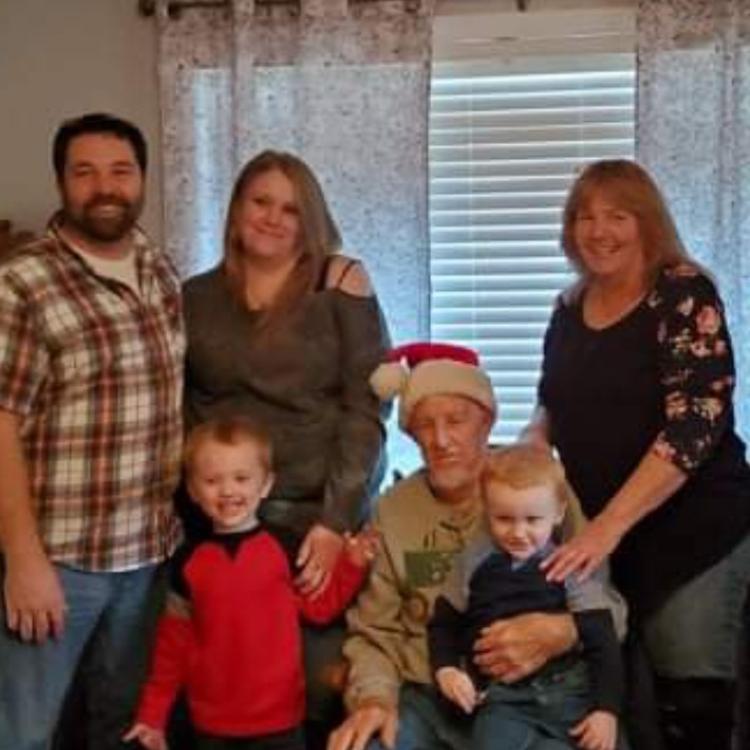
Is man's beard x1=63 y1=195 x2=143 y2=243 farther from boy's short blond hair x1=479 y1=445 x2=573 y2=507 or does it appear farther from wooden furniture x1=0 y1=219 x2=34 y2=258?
wooden furniture x1=0 y1=219 x2=34 y2=258

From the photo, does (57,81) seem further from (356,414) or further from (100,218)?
(356,414)

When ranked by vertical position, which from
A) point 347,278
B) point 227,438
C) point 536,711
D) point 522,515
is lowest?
point 536,711

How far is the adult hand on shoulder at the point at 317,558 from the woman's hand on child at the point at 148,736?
37cm

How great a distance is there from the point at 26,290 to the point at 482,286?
1.57 metres

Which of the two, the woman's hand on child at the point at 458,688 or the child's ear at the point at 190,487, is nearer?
the woman's hand on child at the point at 458,688

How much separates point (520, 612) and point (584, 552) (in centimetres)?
16

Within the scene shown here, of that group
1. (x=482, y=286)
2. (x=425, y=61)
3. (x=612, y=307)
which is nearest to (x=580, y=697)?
(x=612, y=307)

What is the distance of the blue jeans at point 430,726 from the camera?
2.22 meters

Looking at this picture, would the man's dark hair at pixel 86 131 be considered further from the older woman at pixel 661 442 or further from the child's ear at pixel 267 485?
the older woman at pixel 661 442

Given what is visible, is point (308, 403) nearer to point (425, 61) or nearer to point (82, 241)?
point (82, 241)

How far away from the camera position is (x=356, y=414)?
100 inches

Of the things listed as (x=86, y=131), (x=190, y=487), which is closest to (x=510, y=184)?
(x=86, y=131)

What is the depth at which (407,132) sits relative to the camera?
3314 mm

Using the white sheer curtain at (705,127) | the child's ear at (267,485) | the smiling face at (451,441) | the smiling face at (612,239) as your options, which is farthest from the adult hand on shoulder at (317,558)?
the white sheer curtain at (705,127)
